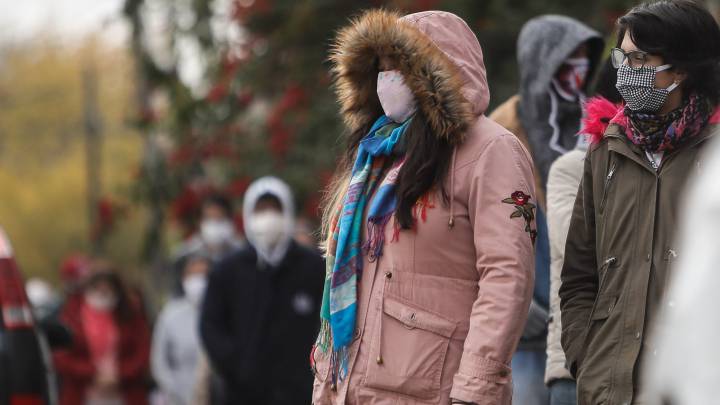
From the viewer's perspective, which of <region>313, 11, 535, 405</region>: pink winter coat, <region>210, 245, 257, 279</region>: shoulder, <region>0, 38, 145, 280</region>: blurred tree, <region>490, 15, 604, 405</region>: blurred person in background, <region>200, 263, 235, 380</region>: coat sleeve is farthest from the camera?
<region>0, 38, 145, 280</region>: blurred tree

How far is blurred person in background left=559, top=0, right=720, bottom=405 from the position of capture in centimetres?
439

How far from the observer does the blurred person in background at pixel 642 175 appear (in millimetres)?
4391

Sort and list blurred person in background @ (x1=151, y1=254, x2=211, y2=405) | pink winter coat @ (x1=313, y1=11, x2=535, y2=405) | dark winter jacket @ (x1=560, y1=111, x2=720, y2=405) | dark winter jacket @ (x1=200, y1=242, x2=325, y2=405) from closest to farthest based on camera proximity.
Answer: dark winter jacket @ (x1=560, y1=111, x2=720, y2=405) < pink winter coat @ (x1=313, y1=11, x2=535, y2=405) < dark winter jacket @ (x1=200, y1=242, x2=325, y2=405) < blurred person in background @ (x1=151, y1=254, x2=211, y2=405)

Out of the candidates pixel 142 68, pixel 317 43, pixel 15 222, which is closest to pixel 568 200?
pixel 317 43

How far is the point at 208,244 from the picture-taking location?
12477 mm

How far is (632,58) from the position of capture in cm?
459

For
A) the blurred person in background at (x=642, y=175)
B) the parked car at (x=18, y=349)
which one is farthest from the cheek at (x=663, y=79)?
the parked car at (x=18, y=349)

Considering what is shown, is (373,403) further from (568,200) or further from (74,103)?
(74,103)

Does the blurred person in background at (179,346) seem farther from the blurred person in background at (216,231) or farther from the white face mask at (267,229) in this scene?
the white face mask at (267,229)

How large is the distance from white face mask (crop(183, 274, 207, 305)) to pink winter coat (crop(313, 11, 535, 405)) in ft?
22.5

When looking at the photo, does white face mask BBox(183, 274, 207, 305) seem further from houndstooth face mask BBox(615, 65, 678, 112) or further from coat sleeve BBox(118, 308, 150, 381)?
houndstooth face mask BBox(615, 65, 678, 112)

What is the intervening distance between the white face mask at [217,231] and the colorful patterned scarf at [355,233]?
7498 millimetres

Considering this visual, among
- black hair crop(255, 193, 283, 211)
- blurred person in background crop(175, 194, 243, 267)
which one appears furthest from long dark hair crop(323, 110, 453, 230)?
blurred person in background crop(175, 194, 243, 267)

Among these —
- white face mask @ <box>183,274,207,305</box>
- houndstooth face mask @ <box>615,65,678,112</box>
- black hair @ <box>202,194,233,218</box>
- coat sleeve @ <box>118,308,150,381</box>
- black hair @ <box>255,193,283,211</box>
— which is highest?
houndstooth face mask @ <box>615,65,678,112</box>
